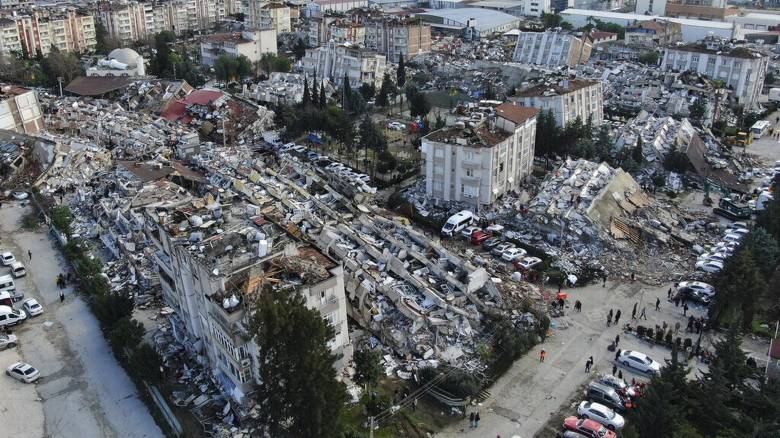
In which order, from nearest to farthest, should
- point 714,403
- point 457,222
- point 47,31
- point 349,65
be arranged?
point 714,403 → point 457,222 → point 349,65 → point 47,31

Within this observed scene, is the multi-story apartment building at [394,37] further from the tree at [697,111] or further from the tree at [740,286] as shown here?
the tree at [740,286]

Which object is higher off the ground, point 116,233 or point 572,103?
point 572,103

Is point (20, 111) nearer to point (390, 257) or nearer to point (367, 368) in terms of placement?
point (390, 257)

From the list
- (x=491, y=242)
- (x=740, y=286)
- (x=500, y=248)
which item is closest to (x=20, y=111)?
(x=491, y=242)

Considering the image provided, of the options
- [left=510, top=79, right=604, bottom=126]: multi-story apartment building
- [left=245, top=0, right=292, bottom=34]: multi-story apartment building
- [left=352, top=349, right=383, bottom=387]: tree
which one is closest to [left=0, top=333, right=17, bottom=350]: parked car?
[left=352, top=349, right=383, bottom=387]: tree

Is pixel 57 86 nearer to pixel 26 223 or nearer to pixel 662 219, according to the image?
pixel 26 223

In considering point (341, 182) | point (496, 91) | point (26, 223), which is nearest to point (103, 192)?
point (26, 223)
